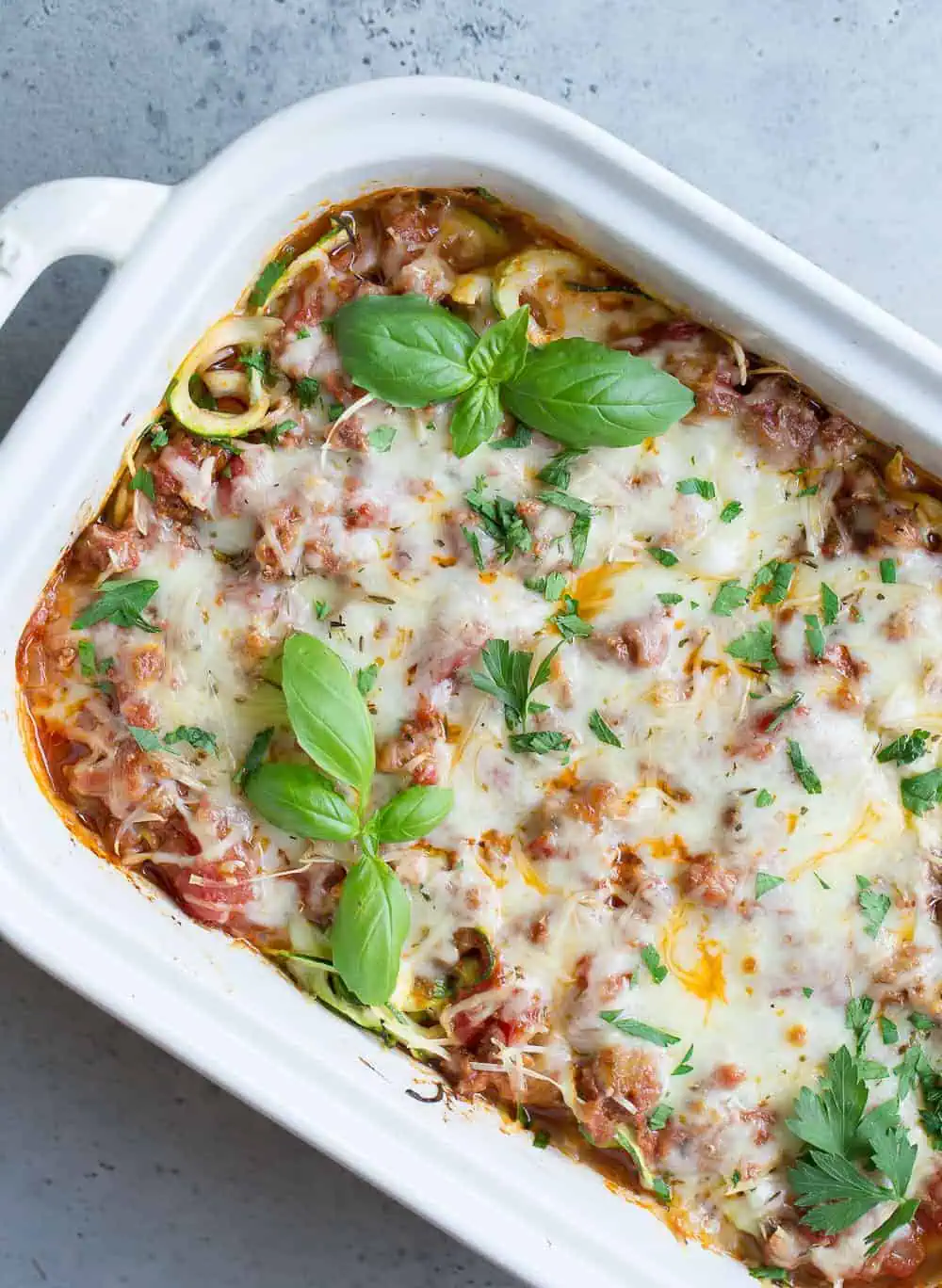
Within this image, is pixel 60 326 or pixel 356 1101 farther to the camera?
pixel 60 326

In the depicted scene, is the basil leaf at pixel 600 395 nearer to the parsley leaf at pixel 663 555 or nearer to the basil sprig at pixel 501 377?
the basil sprig at pixel 501 377

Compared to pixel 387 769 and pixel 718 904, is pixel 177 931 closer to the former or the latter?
pixel 387 769

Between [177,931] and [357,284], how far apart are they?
108 centimetres

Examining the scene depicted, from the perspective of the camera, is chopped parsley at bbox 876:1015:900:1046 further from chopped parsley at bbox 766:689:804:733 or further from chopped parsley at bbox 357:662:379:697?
chopped parsley at bbox 357:662:379:697

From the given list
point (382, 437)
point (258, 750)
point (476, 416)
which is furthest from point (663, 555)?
point (258, 750)

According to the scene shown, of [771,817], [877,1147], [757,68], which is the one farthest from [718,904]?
[757,68]

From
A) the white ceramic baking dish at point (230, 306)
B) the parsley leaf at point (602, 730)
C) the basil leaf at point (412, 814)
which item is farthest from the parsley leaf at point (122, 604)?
the parsley leaf at point (602, 730)

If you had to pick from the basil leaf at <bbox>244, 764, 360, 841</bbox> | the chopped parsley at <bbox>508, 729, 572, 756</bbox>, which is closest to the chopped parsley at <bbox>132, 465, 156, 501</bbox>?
the basil leaf at <bbox>244, 764, 360, 841</bbox>

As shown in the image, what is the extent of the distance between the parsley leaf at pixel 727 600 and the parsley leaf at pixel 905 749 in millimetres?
323

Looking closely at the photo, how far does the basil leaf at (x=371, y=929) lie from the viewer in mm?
1893

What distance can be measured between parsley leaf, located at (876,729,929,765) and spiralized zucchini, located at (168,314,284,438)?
111cm

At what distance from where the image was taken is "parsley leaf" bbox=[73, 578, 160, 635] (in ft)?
6.53

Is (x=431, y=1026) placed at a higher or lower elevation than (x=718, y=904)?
lower

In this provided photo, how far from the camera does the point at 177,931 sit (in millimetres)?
2051
